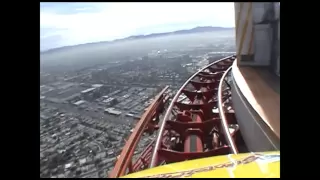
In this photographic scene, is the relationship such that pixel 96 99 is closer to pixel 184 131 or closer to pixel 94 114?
pixel 94 114

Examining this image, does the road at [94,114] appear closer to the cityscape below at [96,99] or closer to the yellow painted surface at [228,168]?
the cityscape below at [96,99]

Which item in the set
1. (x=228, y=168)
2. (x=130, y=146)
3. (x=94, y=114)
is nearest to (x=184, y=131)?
(x=130, y=146)

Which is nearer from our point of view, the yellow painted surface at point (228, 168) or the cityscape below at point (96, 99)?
the yellow painted surface at point (228, 168)

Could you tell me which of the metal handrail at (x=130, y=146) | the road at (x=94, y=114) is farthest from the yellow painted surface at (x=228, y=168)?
the road at (x=94, y=114)

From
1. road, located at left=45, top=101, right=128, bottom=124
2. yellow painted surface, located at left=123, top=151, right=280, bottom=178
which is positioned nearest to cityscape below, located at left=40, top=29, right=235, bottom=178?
road, located at left=45, top=101, right=128, bottom=124
